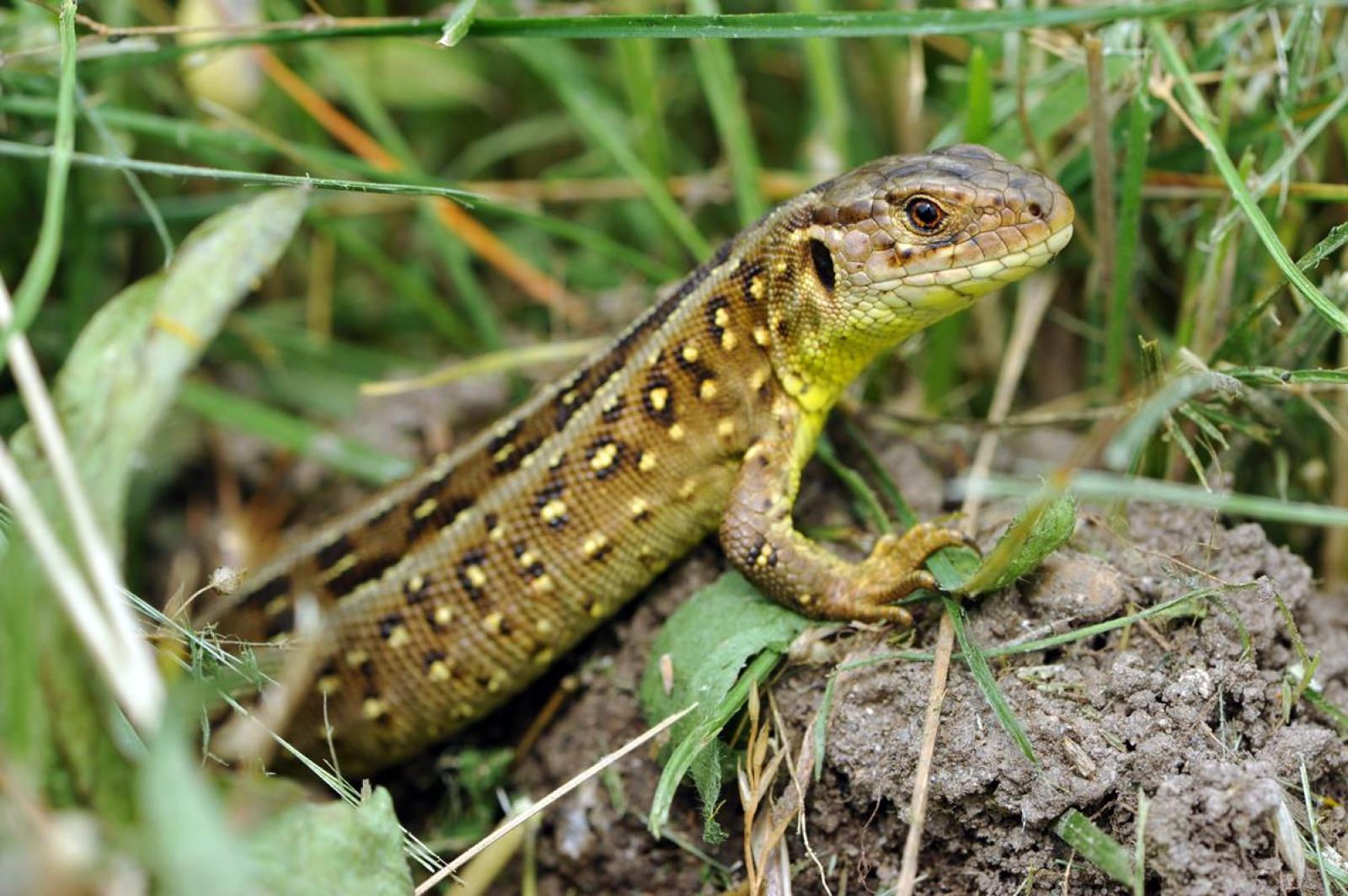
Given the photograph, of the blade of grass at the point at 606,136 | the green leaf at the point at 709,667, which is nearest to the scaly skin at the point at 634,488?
the green leaf at the point at 709,667

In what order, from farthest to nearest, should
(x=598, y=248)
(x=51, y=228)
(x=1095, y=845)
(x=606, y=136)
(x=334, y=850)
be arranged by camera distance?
(x=606, y=136)
(x=598, y=248)
(x=1095, y=845)
(x=334, y=850)
(x=51, y=228)

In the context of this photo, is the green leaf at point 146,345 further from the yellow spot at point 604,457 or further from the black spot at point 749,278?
the black spot at point 749,278

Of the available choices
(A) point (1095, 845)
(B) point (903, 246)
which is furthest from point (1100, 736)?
(B) point (903, 246)

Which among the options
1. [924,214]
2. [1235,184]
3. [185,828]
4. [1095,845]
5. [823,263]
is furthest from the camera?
[823,263]

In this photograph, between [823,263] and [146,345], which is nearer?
[146,345]

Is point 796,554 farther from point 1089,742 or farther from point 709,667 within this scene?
point 1089,742

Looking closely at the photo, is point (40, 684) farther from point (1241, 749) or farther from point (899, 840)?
point (1241, 749)

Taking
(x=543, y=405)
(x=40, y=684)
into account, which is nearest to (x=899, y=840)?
(x=543, y=405)
